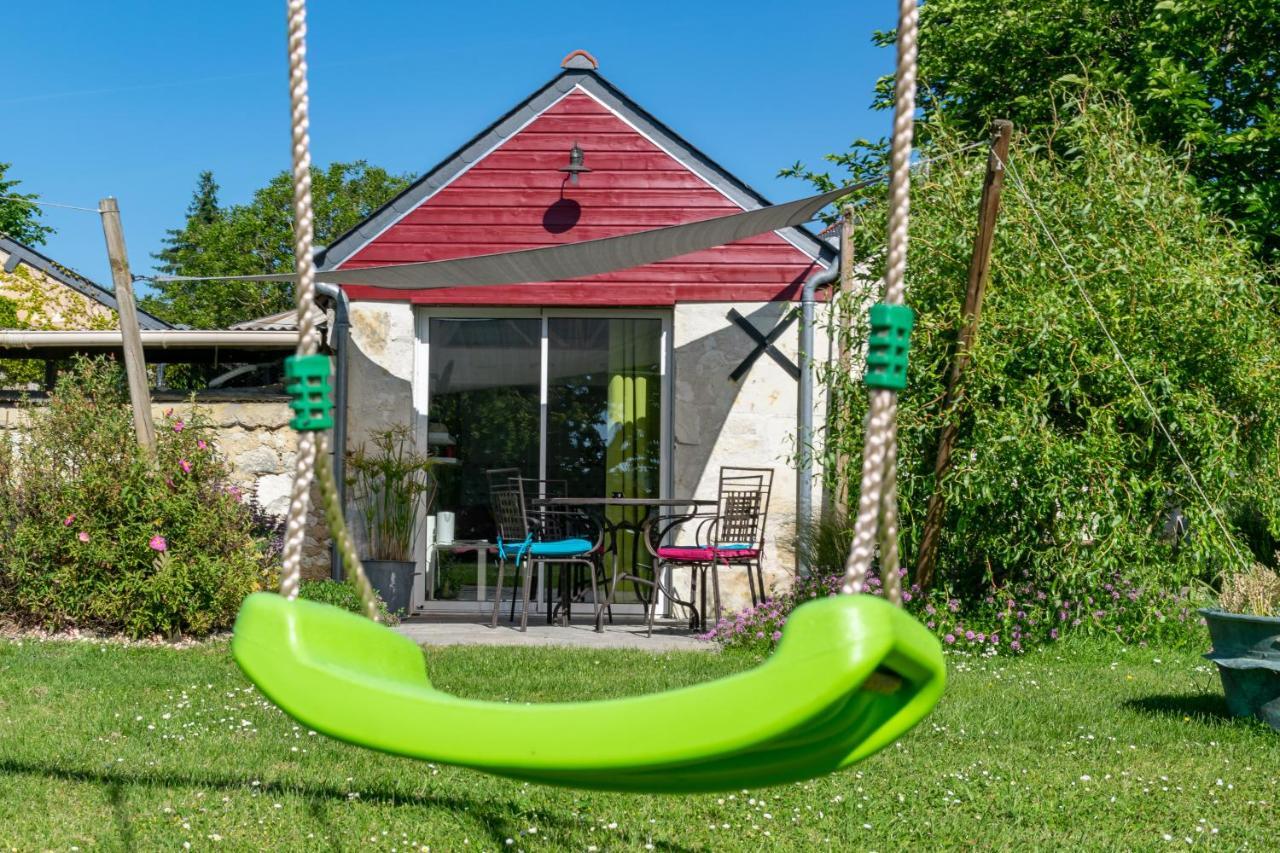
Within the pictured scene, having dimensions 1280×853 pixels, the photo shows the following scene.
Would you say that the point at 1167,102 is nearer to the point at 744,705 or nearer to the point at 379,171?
the point at 744,705

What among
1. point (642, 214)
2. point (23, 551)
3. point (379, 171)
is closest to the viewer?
point (23, 551)

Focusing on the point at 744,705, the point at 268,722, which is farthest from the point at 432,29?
the point at 744,705

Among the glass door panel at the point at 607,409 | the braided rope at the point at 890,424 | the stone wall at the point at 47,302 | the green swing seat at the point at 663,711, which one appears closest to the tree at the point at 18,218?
the stone wall at the point at 47,302

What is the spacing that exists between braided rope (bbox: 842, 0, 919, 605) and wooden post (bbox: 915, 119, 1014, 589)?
13.6 ft

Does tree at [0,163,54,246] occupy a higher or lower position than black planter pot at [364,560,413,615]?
higher

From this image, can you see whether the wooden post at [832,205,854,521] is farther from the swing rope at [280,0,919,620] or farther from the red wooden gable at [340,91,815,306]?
the swing rope at [280,0,919,620]

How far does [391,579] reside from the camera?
7.41 meters

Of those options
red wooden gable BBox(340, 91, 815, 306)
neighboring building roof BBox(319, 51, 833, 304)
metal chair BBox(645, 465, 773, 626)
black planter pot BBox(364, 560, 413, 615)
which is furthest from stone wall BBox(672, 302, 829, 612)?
black planter pot BBox(364, 560, 413, 615)

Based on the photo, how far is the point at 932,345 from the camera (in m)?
6.25

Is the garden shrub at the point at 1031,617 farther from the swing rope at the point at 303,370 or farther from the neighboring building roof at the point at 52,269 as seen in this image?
the neighboring building roof at the point at 52,269

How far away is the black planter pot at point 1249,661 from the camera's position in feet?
13.6

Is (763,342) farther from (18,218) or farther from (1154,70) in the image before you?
(18,218)

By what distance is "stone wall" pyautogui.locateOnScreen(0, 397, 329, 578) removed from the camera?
7.85 m

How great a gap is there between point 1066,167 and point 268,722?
5.30m
